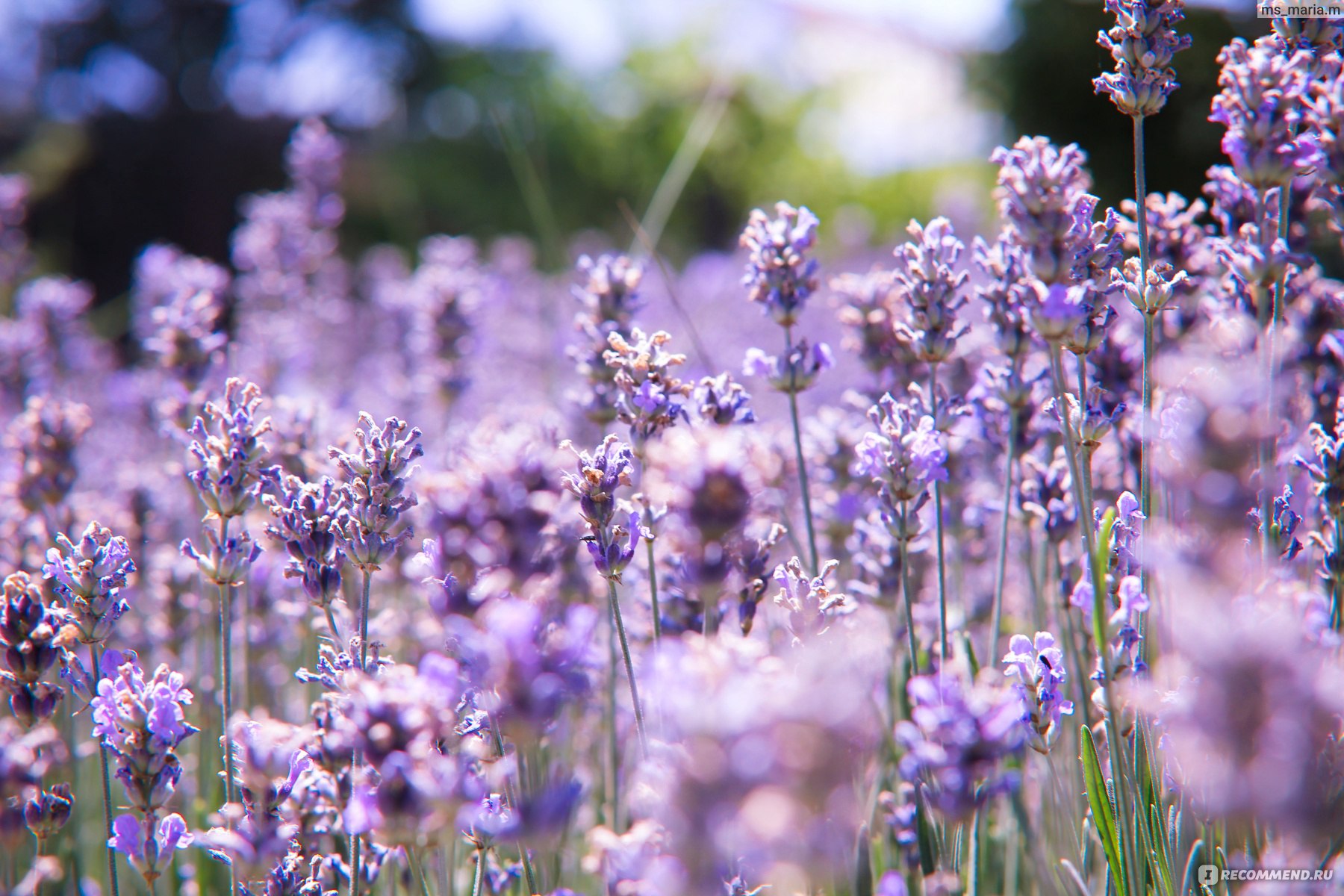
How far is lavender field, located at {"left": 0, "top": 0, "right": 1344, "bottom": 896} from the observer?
3.23ft

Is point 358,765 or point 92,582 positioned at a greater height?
point 92,582

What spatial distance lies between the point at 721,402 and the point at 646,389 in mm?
219

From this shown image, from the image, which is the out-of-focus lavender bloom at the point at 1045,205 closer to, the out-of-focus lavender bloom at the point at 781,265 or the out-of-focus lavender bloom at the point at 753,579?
the out-of-focus lavender bloom at the point at 781,265

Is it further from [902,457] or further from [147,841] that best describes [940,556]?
[147,841]

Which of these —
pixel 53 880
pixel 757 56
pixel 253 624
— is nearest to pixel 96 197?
pixel 757 56

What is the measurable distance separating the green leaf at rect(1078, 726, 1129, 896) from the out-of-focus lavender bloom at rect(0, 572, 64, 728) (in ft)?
5.58

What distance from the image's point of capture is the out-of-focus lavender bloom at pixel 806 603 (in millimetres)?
1548

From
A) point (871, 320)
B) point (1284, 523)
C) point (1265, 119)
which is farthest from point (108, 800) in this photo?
point (1265, 119)

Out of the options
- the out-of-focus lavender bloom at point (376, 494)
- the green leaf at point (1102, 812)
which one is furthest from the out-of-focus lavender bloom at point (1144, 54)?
the out-of-focus lavender bloom at point (376, 494)

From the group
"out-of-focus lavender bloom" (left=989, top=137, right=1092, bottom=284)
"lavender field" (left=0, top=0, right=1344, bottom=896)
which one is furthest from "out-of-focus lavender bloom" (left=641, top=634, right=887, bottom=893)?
"out-of-focus lavender bloom" (left=989, top=137, right=1092, bottom=284)

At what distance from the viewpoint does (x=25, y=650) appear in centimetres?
152

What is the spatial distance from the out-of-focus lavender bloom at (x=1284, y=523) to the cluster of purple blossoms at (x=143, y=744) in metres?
1.86

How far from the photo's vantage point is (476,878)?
1521 mm

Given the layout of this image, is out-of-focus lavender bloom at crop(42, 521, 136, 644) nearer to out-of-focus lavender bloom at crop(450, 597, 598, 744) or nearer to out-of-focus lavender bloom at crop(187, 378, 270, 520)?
out-of-focus lavender bloom at crop(187, 378, 270, 520)
